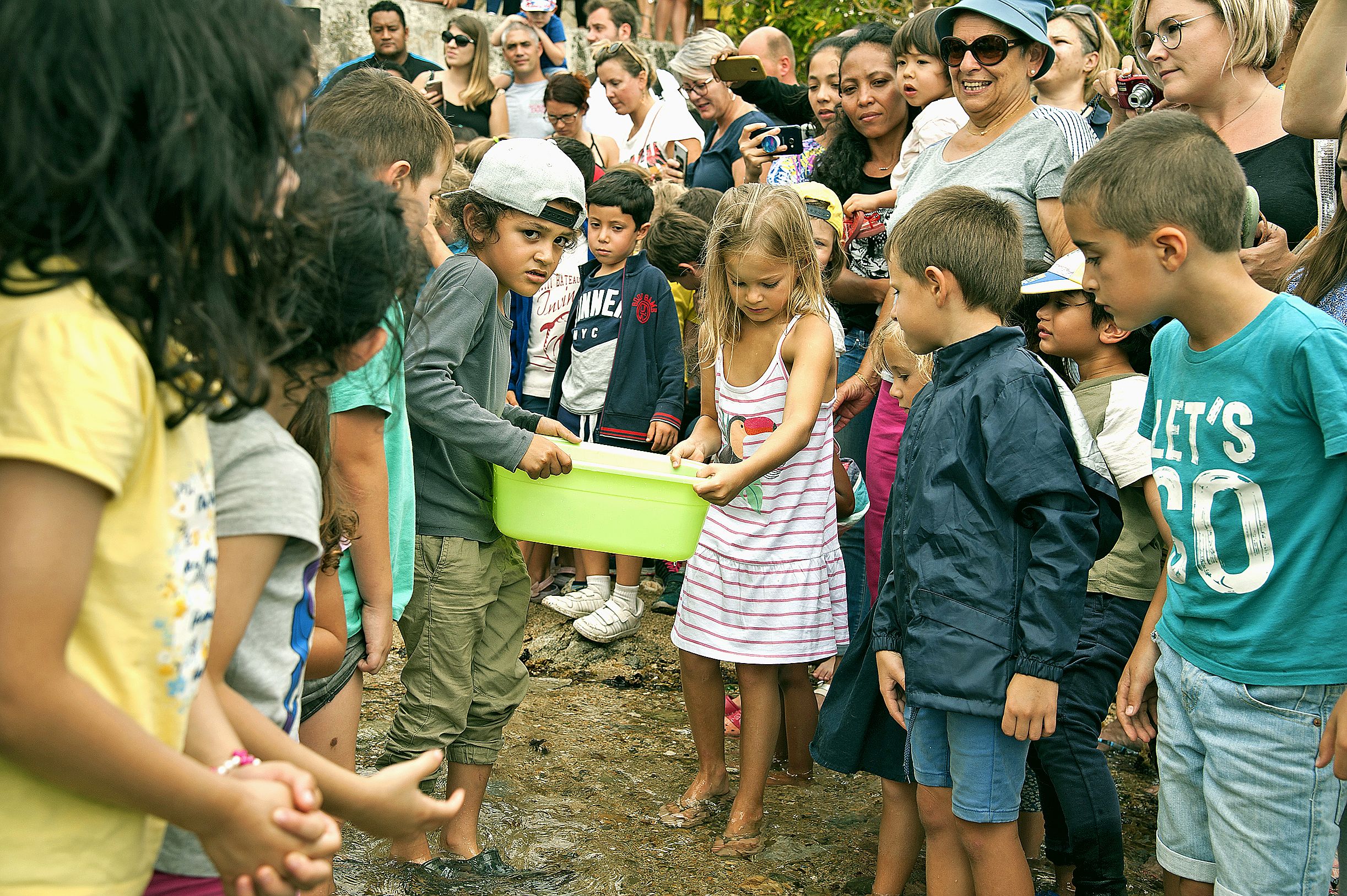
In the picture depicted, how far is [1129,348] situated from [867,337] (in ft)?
4.49

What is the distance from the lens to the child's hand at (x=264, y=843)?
111cm

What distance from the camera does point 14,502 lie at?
94cm

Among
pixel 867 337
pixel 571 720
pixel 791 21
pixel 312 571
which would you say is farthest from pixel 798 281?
pixel 791 21

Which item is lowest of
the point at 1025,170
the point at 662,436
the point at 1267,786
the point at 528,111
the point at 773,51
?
the point at 662,436

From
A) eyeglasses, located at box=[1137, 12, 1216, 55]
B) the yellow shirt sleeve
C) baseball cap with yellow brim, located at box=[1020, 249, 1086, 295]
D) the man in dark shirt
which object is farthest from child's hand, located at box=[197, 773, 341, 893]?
the man in dark shirt

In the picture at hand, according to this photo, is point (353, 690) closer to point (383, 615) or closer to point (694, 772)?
point (383, 615)

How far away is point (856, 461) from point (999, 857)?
79.7 inches

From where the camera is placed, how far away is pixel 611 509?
288 cm

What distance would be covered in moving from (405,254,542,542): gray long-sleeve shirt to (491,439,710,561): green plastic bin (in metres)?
0.13

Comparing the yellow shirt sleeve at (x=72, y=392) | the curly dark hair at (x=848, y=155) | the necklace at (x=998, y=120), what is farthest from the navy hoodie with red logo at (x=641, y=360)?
the yellow shirt sleeve at (x=72, y=392)

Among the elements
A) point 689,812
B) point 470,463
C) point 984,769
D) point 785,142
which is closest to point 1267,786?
point 984,769

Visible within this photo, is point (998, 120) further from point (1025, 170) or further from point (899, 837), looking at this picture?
point (899, 837)

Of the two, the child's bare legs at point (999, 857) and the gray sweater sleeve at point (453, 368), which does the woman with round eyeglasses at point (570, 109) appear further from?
the child's bare legs at point (999, 857)

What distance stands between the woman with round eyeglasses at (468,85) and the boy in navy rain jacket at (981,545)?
5.55 m
